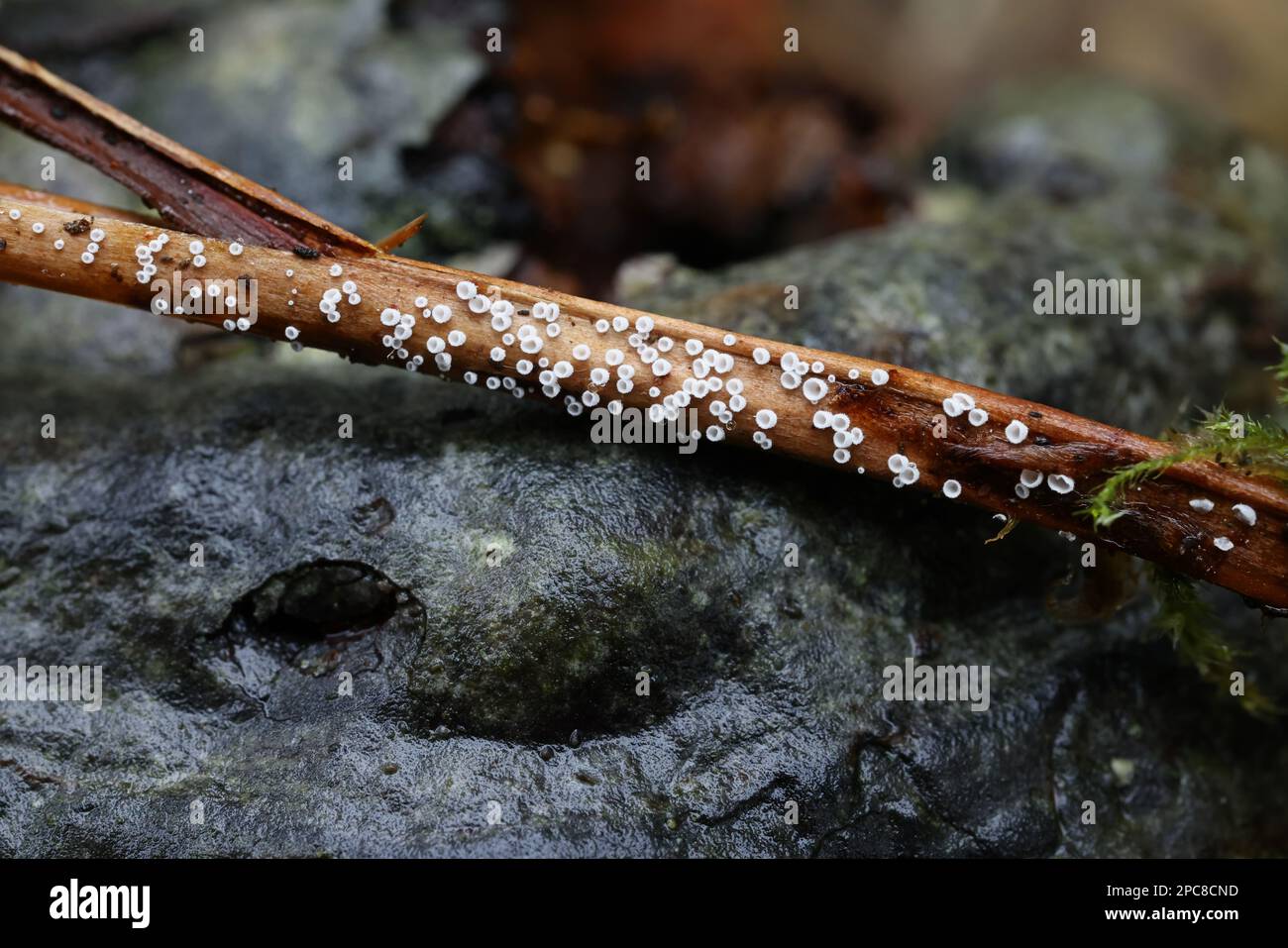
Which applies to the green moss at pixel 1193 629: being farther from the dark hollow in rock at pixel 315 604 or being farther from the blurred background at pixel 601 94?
the blurred background at pixel 601 94

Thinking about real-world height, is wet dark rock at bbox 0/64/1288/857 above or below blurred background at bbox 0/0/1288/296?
below

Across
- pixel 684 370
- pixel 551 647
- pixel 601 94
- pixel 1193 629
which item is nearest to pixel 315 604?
pixel 551 647

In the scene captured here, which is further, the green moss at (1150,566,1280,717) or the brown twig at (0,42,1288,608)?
the green moss at (1150,566,1280,717)

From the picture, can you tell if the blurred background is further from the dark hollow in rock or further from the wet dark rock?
the dark hollow in rock

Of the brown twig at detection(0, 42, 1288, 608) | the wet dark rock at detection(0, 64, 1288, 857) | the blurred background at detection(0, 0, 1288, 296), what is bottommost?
the wet dark rock at detection(0, 64, 1288, 857)

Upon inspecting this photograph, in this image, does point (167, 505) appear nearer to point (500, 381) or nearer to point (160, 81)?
point (500, 381)

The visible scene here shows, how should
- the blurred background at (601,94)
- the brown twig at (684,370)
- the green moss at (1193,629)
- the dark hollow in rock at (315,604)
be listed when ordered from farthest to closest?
the blurred background at (601,94), the dark hollow in rock at (315,604), the green moss at (1193,629), the brown twig at (684,370)

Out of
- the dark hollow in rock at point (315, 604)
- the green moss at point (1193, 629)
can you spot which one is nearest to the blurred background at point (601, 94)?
the dark hollow in rock at point (315, 604)

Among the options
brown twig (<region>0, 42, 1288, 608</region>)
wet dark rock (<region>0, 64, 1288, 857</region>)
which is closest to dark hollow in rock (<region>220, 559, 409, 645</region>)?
wet dark rock (<region>0, 64, 1288, 857</region>)
